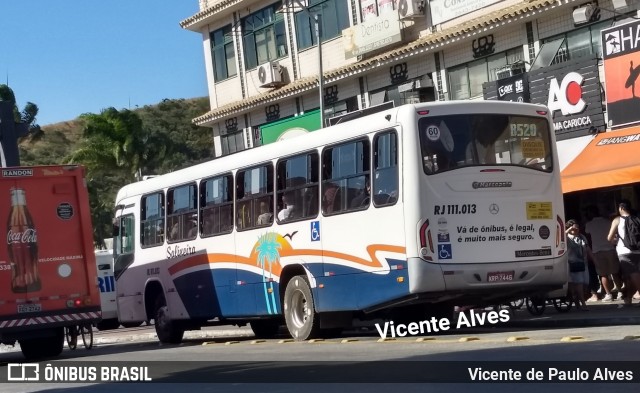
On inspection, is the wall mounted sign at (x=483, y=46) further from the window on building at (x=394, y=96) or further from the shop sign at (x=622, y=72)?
the shop sign at (x=622, y=72)

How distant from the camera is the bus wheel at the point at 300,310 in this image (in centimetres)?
1755

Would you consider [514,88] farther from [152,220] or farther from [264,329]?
[152,220]

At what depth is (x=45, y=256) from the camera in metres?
20.4

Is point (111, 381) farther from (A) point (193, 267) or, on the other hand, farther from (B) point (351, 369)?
(A) point (193, 267)

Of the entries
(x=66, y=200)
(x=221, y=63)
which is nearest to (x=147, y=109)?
(x=221, y=63)

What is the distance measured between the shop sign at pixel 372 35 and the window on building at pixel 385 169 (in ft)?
51.7

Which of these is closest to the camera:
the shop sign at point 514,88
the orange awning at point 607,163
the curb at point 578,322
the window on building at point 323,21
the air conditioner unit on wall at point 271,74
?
the curb at point 578,322

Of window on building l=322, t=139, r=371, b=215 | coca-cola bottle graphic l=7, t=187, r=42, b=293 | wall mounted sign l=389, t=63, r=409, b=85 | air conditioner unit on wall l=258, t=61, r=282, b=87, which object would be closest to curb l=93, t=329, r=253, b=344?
coca-cola bottle graphic l=7, t=187, r=42, b=293

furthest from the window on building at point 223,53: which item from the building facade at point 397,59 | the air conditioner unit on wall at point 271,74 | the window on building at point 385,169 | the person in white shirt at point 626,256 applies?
the window on building at point 385,169

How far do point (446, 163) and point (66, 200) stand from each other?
8.30m

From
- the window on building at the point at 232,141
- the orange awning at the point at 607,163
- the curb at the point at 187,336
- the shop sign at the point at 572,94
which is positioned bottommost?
the curb at the point at 187,336

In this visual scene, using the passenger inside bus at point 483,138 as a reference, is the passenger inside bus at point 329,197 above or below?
below

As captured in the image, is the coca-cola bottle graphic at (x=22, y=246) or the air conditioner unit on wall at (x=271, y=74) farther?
the air conditioner unit on wall at (x=271, y=74)

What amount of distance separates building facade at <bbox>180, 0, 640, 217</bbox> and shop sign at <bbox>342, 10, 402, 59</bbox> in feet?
0.13
